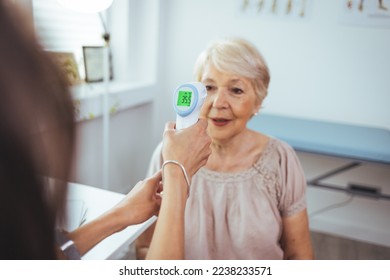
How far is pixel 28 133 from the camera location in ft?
0.94

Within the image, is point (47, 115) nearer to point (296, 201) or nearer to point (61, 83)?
point (61, 83)

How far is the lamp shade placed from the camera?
0.51 metres

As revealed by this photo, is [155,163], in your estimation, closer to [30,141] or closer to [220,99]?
[220,99]

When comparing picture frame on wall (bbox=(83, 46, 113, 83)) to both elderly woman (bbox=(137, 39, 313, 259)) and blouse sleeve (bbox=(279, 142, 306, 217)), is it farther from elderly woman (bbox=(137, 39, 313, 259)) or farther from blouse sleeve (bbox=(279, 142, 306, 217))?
blouse sleeve (bbox=(279, 142, 306, 217))

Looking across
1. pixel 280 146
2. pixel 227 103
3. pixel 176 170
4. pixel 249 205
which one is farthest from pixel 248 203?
pixel 176 170

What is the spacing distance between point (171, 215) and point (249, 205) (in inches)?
14.3

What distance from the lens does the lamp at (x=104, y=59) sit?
1.70 ft

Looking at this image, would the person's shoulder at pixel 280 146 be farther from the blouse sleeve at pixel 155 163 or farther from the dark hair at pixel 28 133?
the dark hair at pixel 28 133

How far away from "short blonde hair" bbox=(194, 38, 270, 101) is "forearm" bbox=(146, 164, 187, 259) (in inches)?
10.1

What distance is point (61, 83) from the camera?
0.30 metres

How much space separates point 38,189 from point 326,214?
2.09 feet

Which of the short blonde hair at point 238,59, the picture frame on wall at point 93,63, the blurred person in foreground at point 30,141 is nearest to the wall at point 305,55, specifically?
the short blonde hair at point 238,59

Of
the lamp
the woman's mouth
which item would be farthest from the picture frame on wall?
the woman's mouth
